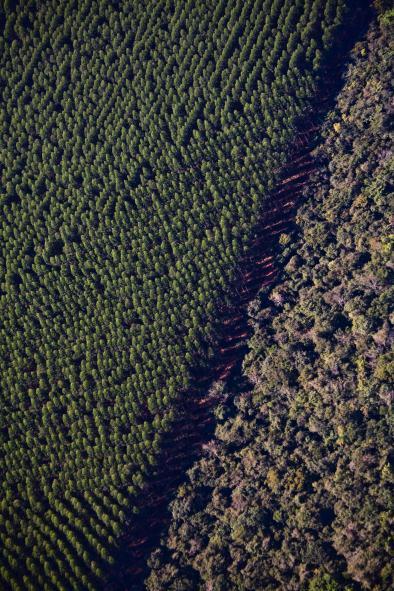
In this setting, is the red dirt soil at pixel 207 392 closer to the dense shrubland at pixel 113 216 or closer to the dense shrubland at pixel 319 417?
the dense shrubland at pixel 319 417

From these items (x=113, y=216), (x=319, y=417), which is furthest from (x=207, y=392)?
(x=113, y=216)

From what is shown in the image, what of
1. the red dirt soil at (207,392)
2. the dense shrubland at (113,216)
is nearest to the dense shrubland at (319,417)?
the red dirt soil at (207,392)

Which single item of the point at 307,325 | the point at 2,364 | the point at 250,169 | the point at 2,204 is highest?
the point at 2,204

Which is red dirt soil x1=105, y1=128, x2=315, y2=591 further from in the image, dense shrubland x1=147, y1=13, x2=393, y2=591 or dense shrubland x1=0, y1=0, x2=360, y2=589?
dense shrubland x1=0, y1=0, x2=360, y2=589

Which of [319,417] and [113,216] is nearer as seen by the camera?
[319,417]

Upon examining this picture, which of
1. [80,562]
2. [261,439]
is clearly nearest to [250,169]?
[261,439]

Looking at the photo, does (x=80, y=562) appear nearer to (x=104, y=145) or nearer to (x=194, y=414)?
(x=194, y=414)

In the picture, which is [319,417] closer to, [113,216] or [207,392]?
[207,392]
